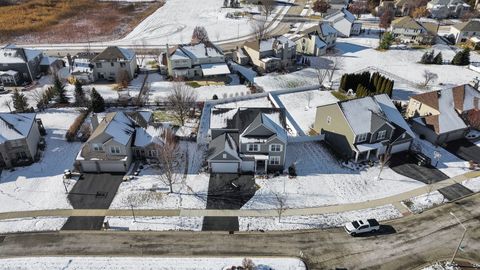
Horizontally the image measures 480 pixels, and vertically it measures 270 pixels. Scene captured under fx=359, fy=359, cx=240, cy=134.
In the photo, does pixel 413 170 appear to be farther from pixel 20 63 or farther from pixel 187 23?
pixel 187 23

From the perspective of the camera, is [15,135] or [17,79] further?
[17,79]

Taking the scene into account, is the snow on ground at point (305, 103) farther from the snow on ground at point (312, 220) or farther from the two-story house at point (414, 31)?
the two-story house at point (414, 31)

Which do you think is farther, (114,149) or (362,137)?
(362,137)

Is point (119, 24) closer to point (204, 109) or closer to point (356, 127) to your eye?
point (204, 109)

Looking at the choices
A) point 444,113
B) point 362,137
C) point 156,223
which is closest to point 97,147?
point 156,223

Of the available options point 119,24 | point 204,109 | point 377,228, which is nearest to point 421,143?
point 377,228

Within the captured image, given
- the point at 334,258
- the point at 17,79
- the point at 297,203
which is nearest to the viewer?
the point at 334,258

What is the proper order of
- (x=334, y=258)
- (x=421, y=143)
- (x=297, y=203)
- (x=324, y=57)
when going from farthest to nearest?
(x=324, y=57), (x=421, y=143), (x=297, y=203), (x=334, y=258)
